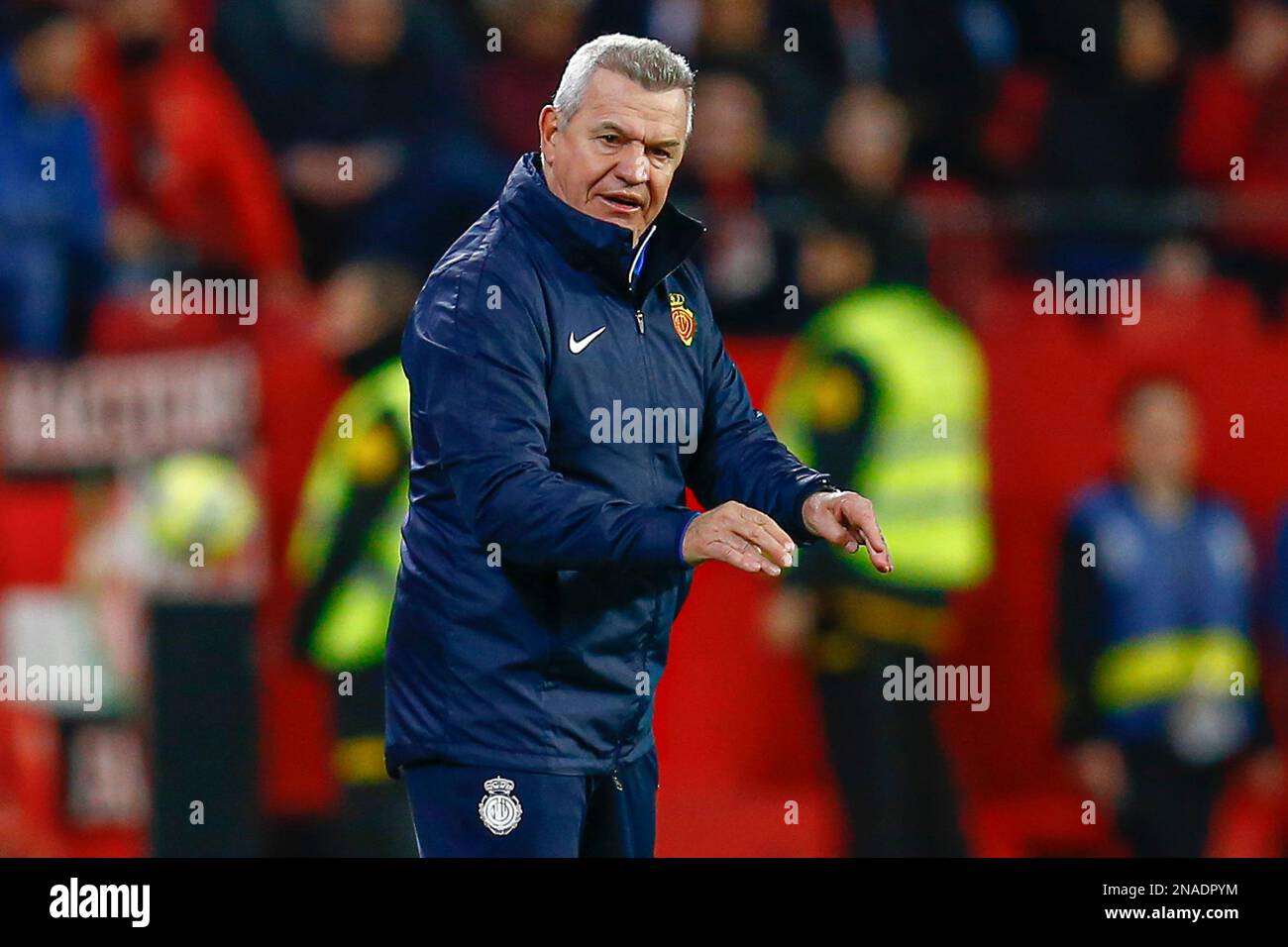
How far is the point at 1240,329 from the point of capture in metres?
4.39

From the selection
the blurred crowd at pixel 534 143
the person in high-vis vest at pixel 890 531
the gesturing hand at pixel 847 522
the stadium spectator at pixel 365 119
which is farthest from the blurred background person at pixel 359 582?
the gesturing hand at pixel 847 522

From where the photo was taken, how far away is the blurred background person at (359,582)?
4.18m

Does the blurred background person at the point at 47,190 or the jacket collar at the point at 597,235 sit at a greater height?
the blurred background person at the point at 47,190

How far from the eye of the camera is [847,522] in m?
2.38

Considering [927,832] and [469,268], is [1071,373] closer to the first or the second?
[927,832]

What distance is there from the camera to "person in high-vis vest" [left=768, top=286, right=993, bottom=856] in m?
4.24

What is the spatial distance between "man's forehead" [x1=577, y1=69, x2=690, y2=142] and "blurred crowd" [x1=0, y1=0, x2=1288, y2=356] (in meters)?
1.90

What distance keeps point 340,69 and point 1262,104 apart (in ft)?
7.82

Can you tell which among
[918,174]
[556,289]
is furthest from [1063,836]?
[556,289]

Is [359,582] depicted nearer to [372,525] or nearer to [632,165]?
[372,525]

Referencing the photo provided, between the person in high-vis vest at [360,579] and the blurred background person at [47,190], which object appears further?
the blurred background person at [47,190]

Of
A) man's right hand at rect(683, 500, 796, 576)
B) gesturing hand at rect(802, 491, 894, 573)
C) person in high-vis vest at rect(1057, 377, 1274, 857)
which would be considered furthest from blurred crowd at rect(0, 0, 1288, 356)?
man's right hand at rect(683, 500, 796, 576)

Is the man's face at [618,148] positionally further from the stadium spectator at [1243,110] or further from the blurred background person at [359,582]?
the stadium spectator at [1243,110]

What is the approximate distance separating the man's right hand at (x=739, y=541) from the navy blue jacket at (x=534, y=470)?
10 cm
